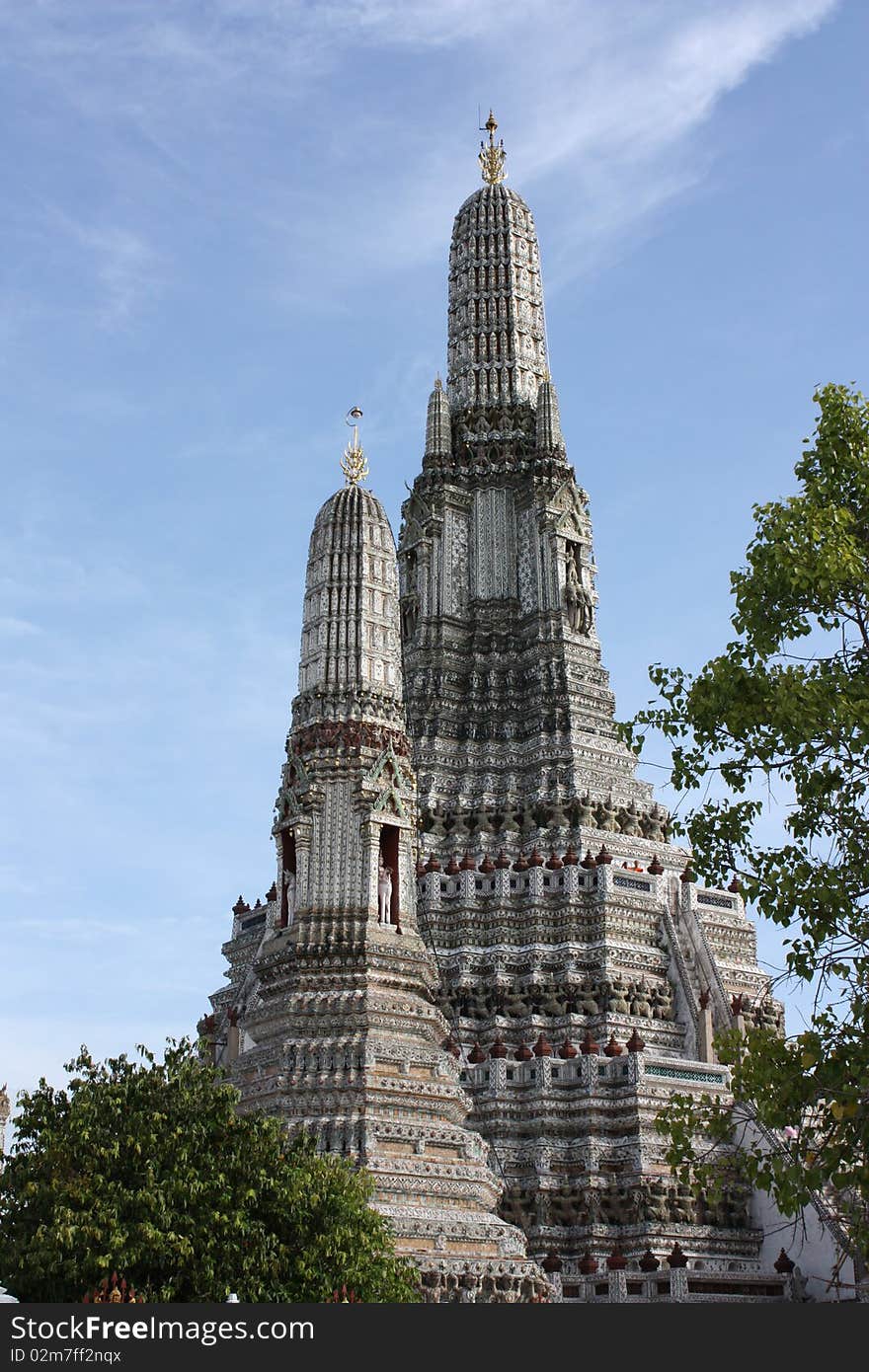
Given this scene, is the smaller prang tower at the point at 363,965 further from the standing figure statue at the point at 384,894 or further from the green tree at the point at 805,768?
the green tree at the point at 805,768

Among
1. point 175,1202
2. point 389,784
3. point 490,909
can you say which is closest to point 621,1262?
point 389,784

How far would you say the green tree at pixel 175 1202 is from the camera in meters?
26.5

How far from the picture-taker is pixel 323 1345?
17719mm

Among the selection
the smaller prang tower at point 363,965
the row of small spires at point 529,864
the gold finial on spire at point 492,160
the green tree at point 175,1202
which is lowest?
the green tree at point 175,1202

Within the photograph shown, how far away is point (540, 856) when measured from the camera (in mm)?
54406

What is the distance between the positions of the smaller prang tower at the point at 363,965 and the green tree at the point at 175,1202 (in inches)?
157

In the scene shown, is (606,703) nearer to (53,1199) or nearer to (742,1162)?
(53,1199)

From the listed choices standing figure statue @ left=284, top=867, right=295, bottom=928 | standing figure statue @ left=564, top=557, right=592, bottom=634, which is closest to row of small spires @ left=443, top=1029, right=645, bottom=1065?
standing figure statue @ left=284, top=867, right=295, bottom=928

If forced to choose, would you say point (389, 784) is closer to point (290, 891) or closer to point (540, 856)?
point (290, 891)

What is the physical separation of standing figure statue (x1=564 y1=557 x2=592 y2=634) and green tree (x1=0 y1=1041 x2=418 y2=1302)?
3541 cm

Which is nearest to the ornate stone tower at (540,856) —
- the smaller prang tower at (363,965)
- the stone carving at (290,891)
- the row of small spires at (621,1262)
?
the row of small spires at (621,1262)

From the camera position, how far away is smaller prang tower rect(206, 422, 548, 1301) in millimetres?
34438

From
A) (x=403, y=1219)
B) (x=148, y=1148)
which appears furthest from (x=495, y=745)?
(x=148, y=1148)

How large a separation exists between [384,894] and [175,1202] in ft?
41.3
